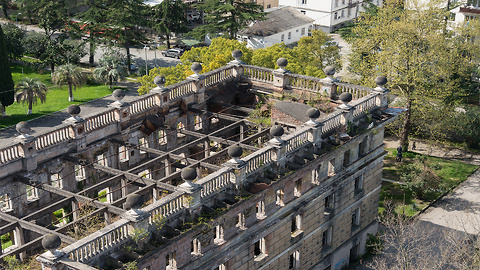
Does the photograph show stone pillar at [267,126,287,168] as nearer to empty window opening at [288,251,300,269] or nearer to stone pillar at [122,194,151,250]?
empty window opening at [288,251,300,269]

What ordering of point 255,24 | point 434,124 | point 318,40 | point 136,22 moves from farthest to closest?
point 255,24, point 136,22, point 318,40, point 434,124

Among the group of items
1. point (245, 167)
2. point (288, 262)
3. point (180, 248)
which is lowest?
point (288, 262)

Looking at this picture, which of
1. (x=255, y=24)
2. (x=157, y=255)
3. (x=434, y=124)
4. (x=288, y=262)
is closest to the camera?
(x=157, y=255)

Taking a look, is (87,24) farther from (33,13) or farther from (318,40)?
(318,40)

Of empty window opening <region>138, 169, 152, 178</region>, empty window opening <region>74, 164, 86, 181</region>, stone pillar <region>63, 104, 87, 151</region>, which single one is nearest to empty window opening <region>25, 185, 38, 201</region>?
empty window opening <region>74, 164, 86, 181</region>

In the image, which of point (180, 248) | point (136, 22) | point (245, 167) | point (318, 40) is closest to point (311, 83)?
point (245, 167)

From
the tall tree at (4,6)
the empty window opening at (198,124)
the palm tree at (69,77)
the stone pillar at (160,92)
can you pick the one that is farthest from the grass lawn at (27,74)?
the stone pillar at (160,92)

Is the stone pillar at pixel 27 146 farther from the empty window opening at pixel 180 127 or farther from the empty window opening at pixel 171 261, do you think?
the empty window opening at pixel 180 127
